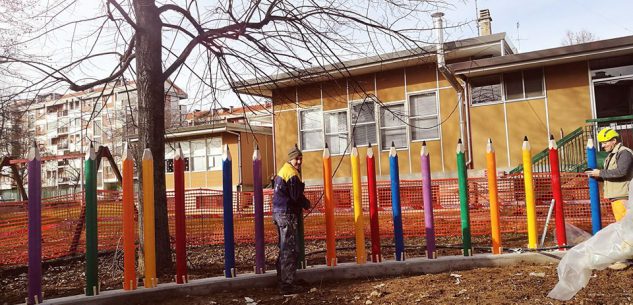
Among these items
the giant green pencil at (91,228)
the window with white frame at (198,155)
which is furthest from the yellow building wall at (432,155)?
the window with white frame at (198,155)

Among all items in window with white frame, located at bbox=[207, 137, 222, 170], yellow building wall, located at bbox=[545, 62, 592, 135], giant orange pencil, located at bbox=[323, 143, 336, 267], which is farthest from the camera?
window with white frame, located at bbox=[207, 137, 222, 170]

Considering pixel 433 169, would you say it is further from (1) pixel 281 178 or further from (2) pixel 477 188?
(1) pixel 281 178

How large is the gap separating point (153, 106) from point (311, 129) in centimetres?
1298

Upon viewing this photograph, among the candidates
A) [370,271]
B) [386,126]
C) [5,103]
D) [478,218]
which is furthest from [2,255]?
[386,126]

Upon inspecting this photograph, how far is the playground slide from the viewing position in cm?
415

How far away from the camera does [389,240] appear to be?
9148 mm

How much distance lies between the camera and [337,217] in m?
10.0

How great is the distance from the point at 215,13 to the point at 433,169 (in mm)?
11500

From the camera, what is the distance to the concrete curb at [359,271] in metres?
5.34

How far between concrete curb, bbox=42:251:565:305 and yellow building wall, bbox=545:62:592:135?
378 inches

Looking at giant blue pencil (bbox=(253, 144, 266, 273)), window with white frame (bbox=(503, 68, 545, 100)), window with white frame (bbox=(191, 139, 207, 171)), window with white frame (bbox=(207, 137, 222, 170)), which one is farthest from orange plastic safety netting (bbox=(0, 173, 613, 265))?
window with white frame (bbox=(191, 139, 207, 171))

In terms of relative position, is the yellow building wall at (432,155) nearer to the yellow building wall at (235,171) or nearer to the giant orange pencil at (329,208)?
the yellow building wall at (235,171)

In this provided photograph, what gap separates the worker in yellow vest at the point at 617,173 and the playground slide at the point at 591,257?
158 cm

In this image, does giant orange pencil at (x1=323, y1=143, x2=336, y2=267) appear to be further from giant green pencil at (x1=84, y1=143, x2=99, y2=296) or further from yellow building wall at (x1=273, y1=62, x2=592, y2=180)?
yellow building wall at (x1=273, y1=62, x2=592, y2=180)
